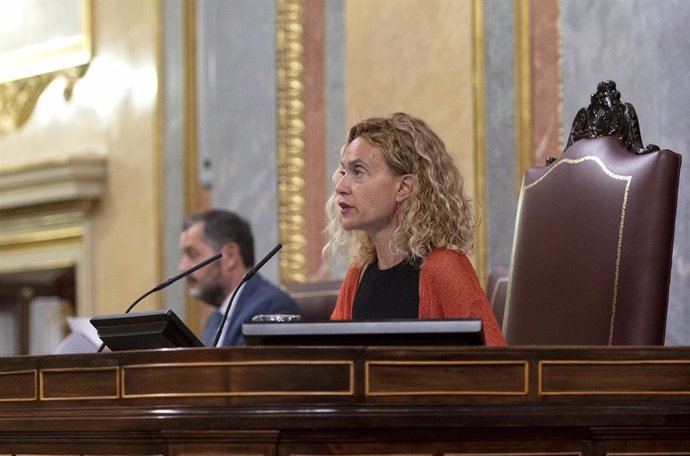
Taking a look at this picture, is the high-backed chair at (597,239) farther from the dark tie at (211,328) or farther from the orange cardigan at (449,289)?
the dark tie at (211,328)

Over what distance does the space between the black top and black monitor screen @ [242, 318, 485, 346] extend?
790 millimetres

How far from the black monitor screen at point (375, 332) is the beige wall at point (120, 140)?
4569mm

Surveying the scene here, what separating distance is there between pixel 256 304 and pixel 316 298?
233 millimetres

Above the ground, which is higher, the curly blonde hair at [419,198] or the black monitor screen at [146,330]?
the curly blonde hair at [419,198]

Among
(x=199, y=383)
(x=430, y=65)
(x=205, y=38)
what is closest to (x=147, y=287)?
(x=205, y=38)

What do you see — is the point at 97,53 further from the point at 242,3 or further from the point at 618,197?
the point at 618,197


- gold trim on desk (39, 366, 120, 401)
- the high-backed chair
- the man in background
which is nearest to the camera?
gold trim on desk (39, 366, 120, 401)

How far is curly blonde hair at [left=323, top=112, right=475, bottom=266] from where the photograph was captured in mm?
3156

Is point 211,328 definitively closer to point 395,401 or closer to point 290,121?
point 290,121

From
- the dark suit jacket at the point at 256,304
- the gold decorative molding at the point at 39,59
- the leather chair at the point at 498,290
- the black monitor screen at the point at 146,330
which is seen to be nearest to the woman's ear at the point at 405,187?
the black monitor screen at the point at 146,330

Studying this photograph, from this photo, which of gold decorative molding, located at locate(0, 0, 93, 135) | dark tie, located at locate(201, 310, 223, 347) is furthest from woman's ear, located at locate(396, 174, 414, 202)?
gold decorative molding, located at locate(0, 0, 93, 135)

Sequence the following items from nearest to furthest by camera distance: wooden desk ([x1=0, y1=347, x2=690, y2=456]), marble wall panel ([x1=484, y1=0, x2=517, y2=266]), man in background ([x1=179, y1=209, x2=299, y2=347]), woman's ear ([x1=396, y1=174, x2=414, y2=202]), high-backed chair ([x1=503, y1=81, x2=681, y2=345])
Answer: wooden desk ([x1=0, y1=347, x2=690, y2=456]) < high-backed chair ([x1=503, y1=81, x2=681, y2=345]) < woman's ear ([x1=396, y1=174, x2=414, y2=202]) < marble wall panel ([x1=484, y1=0, x2=517, y2=266]) < man in background ([x1=179, y1=209, x2=299, y2=347])

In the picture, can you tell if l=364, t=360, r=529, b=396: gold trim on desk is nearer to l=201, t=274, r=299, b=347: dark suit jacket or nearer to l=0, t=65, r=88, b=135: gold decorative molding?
l=201, t=274, r=299, b=347: dark suit jacket

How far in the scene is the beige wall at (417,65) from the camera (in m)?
5.25
